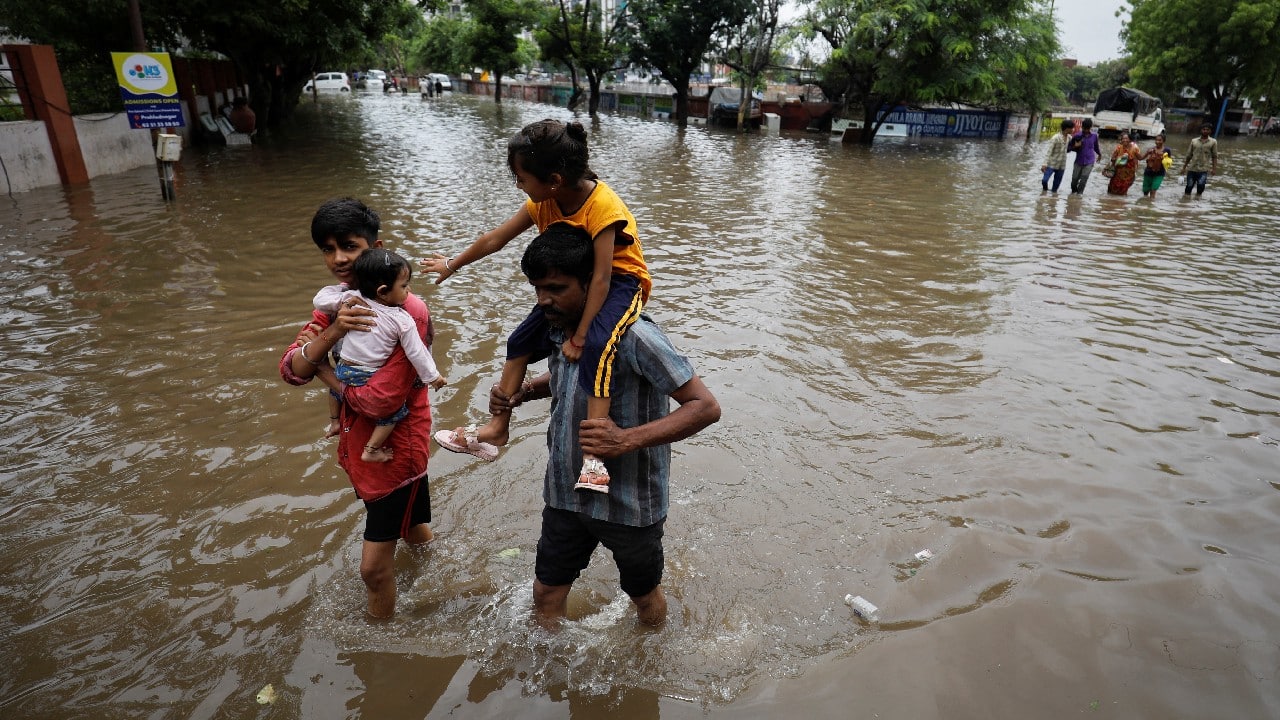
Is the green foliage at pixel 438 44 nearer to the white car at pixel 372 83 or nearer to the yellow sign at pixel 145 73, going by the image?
the white car at pixel 372 83

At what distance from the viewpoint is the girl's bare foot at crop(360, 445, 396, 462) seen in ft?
8.48

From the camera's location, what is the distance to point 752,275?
28.2ft

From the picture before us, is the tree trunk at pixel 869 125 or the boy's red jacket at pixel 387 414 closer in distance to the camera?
the boy's red jacket at pixel 387 414

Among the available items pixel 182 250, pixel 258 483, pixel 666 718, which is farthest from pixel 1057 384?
pixel 182 250

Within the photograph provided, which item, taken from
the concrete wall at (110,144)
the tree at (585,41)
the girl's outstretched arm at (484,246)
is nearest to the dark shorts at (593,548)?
the girl's outstretched arm at (484,246)

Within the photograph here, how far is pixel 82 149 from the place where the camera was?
1263 cm

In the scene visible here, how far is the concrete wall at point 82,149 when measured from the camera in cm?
1117

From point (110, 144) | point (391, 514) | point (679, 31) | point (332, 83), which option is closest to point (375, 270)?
point (391, 514)

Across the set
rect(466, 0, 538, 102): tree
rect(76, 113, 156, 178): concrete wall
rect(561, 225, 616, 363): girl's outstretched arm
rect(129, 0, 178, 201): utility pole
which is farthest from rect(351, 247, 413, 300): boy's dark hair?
rect(466, 0, 538, 102): tree

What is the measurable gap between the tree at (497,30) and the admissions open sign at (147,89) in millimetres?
36534

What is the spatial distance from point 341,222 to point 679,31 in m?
34.8

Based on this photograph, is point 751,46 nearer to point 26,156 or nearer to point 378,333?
point 26,156

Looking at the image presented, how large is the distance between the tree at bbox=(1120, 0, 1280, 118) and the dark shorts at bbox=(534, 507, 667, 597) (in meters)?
49.5

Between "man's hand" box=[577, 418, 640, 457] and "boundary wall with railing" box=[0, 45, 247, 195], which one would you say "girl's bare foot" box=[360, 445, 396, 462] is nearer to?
"man's hand" box=[577, 418, 640, 457]
